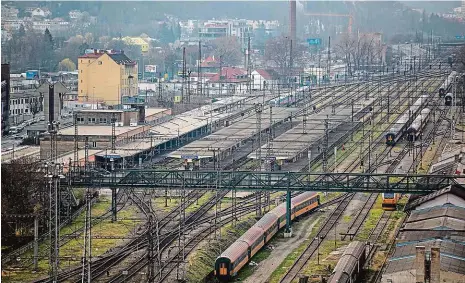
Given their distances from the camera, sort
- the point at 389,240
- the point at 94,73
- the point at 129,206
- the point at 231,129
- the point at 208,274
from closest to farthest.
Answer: the point at 208,274
the point at 389,240
the point at 129,206
the point at 231,129
the point at 94,73

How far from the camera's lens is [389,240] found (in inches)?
701

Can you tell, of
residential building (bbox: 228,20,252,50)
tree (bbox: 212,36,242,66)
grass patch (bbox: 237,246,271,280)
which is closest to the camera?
grass patch (bbox: 237,246,271,280)

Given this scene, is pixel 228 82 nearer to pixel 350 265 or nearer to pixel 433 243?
pixel 350 265

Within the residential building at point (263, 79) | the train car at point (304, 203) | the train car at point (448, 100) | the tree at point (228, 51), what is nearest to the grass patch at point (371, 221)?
the train car at point (304, 203)

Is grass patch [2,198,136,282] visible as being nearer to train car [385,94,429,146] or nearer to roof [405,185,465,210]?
roof [405,185,465,210]

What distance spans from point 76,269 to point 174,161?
35.2 feet

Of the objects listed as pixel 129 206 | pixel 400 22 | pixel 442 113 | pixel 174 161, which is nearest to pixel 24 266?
pixel 129 206

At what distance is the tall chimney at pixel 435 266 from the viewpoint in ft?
38.4

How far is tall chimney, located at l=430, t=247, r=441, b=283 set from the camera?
38.4ft

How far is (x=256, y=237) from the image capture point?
1673 cm

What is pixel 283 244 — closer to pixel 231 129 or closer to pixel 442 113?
→ pixel 231 129

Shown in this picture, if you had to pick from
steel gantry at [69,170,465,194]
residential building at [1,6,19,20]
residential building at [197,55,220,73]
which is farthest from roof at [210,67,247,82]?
steel gantry at [69,170,465,194]

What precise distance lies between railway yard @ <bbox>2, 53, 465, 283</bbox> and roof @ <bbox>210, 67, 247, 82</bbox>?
55.7ft

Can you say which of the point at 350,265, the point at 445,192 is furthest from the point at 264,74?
the point at 350,265
